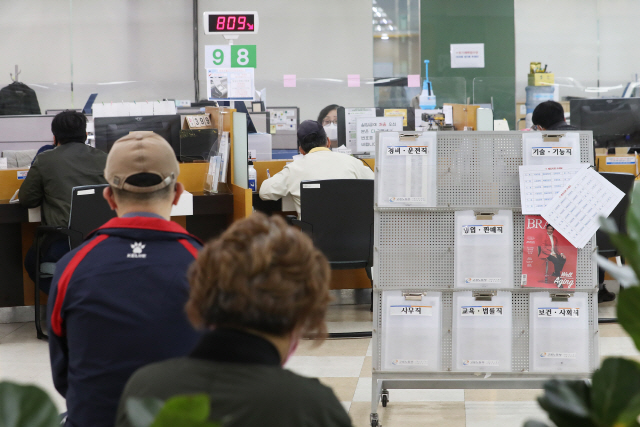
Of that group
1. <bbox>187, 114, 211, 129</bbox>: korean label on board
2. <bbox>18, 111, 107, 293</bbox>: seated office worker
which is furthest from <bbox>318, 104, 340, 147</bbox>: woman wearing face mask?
<bbox>18, 111, 107, 293</bbox>: seated office worker

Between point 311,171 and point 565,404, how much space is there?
3689 millimetres

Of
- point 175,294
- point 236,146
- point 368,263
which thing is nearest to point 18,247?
point 236,146

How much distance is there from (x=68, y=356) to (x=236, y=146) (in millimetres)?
2956

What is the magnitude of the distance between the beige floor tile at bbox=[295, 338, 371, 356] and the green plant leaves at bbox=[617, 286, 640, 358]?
3.08 m

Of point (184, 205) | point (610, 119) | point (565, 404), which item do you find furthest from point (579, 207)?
point (610, 119)

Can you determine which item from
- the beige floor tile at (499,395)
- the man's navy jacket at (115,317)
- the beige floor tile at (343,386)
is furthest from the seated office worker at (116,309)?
the beige floor tile at (499,395)

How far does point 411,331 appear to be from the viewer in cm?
261

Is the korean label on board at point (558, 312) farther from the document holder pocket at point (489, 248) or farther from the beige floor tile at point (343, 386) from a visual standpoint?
the beige floor tile at point (343, 386)

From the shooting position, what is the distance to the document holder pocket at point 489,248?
2.57 metres

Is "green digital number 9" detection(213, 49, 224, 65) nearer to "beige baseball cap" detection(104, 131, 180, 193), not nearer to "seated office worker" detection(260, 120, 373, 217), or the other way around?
"seated office worker" detection(260, 120, 373, 217)

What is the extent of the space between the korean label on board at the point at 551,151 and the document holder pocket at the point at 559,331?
0.50 meters

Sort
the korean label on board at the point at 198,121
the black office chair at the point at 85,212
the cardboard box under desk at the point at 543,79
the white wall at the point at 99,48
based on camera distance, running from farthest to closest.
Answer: the white wall at the point at 99,48 → the cardboard box under desk at the point at 543,79 → the korean label on board at the point at 198,121 → the black office chair at the point at 85,212

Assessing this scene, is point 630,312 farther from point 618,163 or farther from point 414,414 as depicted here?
point 618,163

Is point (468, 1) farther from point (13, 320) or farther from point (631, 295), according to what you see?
point (631, 295)
